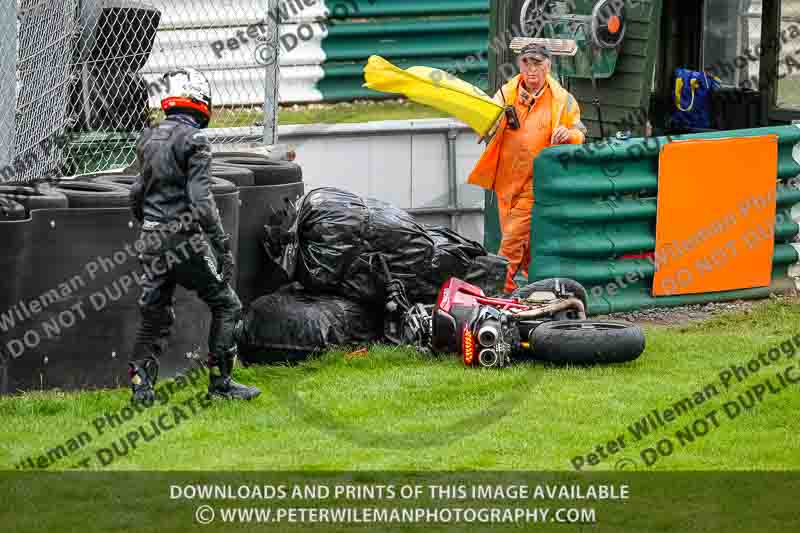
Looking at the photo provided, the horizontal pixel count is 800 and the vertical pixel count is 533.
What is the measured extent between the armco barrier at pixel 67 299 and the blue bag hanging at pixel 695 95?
547 cm

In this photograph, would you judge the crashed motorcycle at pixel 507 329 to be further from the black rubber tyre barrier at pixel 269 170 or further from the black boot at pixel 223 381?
the black boot at pixel 223 381

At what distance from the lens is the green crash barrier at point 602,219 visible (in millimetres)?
9086

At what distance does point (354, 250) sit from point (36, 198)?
1974 millimetres

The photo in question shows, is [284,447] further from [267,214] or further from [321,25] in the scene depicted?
[321,25]

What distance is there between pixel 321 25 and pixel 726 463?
1040 centimetres

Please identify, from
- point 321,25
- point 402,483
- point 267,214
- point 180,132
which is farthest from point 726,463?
point 321,25

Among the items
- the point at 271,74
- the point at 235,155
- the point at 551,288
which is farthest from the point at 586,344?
the point at 271,74

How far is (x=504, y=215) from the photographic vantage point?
31.6ft

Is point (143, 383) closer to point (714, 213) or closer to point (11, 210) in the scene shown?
point (11, 210)

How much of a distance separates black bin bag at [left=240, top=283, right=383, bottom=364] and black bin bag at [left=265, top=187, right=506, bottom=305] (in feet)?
0.38

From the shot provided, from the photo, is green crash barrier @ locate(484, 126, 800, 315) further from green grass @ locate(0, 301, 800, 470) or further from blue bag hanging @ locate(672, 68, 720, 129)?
blue bag hanging @ locate(672, 68, 720, 129)

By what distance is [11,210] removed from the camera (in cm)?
680

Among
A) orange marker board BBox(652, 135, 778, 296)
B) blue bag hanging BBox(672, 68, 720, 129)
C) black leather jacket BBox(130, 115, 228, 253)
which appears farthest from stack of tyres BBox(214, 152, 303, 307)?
blue bag hanging BBox(672, 68, 720, 129)

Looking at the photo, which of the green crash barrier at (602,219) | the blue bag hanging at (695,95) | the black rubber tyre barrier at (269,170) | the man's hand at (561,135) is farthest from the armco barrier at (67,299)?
the blue bag hanging at (695,95)
